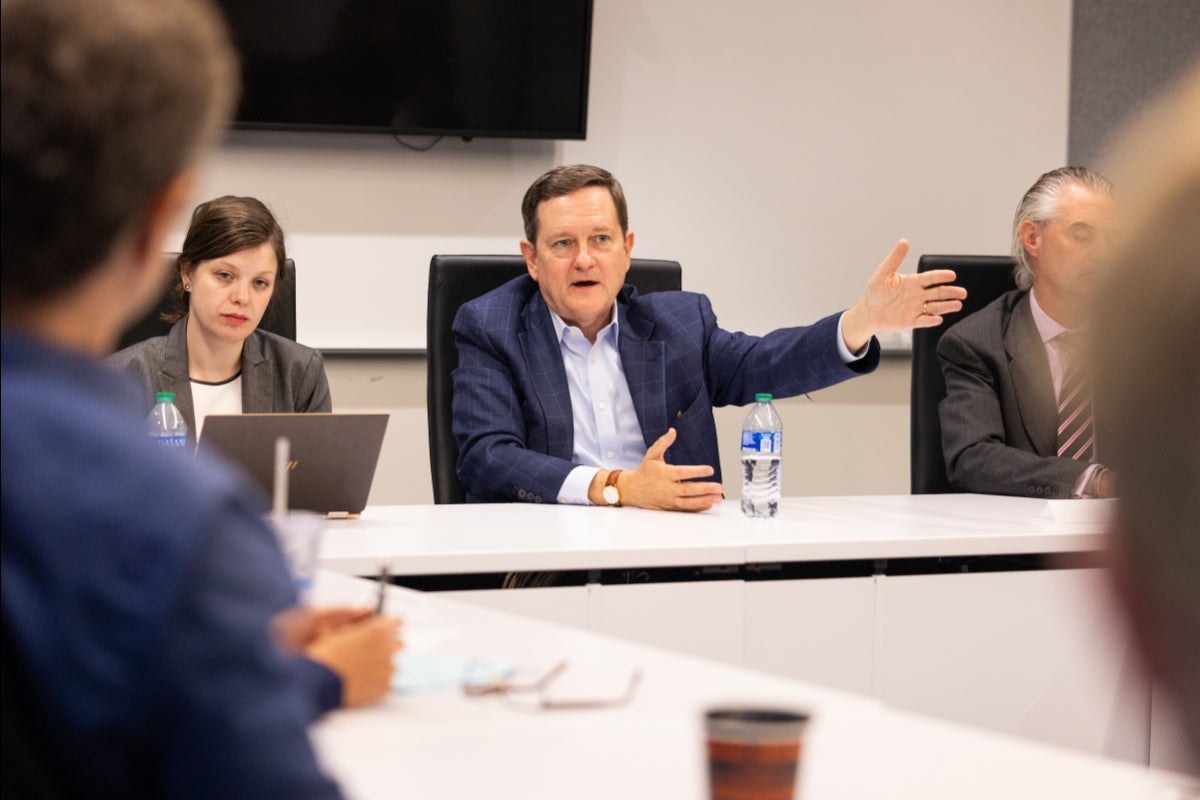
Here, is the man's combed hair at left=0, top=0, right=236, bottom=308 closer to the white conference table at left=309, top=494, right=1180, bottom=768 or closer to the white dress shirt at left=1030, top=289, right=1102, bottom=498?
the white conference table at left=309, top=494, right=1180, bottom=768

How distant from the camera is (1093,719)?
7.50 ft

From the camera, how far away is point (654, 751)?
3.63 ft

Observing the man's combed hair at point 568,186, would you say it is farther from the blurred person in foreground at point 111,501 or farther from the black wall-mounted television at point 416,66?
the blurred person in foreground at point 111,501

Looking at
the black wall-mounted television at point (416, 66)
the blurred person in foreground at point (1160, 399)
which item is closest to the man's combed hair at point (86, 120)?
the blurred person in foreground at point (1160, 399)

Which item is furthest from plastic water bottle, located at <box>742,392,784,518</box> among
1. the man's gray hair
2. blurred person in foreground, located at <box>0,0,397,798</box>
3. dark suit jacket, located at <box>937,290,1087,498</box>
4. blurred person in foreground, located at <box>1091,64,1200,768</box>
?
blurred person in foreground, located at <box>1091,64,1200,768</box>

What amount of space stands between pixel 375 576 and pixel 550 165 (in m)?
2.46

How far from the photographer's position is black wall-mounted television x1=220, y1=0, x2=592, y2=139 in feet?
12.8

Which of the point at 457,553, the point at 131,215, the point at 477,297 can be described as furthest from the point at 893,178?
the point at 131,215

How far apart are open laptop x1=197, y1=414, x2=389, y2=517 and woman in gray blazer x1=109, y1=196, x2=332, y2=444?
44cm

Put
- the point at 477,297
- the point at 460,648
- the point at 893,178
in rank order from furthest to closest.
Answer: the point at 893,178
the point at 477,297
the point at 460,648

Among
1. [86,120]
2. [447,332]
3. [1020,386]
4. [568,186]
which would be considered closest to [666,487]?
[447,332]

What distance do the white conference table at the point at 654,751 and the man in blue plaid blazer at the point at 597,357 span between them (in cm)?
147

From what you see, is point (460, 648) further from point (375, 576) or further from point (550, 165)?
point (550, 165)

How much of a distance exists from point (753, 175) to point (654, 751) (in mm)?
3515
